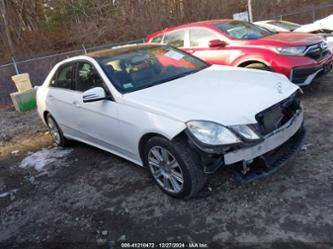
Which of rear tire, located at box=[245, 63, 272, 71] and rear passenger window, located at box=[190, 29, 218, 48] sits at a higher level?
rear passenger window, located at box=[190, 29, 218, 48]

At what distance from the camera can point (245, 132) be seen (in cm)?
306

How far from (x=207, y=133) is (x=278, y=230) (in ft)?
3.43

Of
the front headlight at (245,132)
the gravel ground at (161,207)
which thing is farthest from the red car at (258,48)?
the front headlight at (245,132)

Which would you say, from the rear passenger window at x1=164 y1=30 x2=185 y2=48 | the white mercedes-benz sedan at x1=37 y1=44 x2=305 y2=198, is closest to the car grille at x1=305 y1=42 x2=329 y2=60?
the white mercedes-benz sedan at x1=37 y1=44 x2=305 y2=198

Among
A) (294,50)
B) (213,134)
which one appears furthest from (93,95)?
(294,50)

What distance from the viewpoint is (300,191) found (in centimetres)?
335

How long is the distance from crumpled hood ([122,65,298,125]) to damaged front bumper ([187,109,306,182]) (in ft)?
0.88

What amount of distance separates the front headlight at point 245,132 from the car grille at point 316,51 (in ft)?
11.3

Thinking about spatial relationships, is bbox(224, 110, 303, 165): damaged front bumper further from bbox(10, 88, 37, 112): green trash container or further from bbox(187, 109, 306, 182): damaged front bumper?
bbox(10, 88, 37, 112): green trash container

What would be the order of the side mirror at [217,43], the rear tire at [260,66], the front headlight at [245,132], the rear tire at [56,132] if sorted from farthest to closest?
1. the side mirror at [217,43]
2. the rear tire at [260,66]
3. the rear tire at [56,132]
4. the front headlight at [245,132]

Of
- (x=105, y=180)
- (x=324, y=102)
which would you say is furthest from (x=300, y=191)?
(x=324, y=102)

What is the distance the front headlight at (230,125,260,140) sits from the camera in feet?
10.0

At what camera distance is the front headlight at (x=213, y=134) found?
119 inches

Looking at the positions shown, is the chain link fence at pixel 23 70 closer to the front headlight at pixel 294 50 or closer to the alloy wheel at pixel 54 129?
the alloy wheel at pixel 54 129
